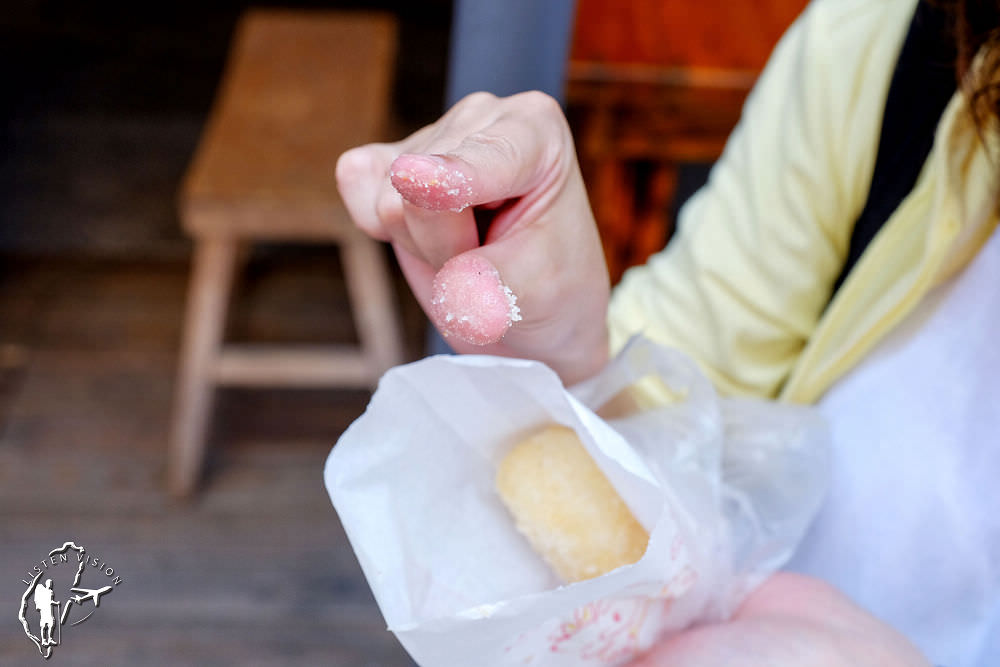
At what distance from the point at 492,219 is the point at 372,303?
1043 millimetres

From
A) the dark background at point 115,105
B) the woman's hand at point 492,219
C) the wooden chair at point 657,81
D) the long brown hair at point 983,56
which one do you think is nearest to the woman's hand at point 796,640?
the woman's hand at point 492,219

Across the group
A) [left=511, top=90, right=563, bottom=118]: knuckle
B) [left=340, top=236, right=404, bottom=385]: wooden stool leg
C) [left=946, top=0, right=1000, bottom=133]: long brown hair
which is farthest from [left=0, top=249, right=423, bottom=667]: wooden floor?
[left=946, top=0, right=1000, bottom=133]: long brown hair

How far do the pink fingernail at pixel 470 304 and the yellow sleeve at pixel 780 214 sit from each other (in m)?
0.32

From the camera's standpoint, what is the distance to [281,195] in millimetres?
1244

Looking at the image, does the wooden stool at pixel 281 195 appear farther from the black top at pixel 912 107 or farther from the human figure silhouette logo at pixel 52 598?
the human figure silhouette logo at pixel 52 598

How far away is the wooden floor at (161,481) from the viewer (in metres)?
1.36

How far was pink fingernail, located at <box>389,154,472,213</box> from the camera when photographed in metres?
0.29

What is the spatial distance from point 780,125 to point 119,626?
119cm

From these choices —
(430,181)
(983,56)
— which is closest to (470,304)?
(430,181)

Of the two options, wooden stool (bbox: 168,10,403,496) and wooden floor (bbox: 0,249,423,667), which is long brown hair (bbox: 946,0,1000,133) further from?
wooden floor (bbox: 0,249,423,667)

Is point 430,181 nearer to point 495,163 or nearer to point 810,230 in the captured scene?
point 495,163

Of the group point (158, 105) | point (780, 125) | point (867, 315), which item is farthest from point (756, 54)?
point (158, 105)

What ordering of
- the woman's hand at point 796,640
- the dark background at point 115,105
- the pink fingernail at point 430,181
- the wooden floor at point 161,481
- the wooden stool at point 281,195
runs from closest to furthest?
1. the pink fingernail at point 430,181
2. the woman's hand at point 796,640
3. the wooden stool at point 281,195
4. the wooden floor at point 161,481
5. the dark background at point 115,105

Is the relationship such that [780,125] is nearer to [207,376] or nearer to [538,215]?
[538,215]
